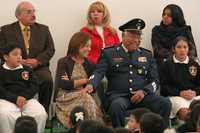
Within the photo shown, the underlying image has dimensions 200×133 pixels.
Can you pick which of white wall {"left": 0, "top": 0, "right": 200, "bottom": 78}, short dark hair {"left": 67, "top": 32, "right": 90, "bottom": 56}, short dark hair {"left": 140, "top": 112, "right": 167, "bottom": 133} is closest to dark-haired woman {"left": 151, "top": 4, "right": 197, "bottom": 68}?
white wall {"left": 0, "top": 0, "right": 200, "bottom": 78}

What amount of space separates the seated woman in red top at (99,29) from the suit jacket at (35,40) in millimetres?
525

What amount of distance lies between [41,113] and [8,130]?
34 centimetres

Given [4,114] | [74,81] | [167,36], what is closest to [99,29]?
[167,36]

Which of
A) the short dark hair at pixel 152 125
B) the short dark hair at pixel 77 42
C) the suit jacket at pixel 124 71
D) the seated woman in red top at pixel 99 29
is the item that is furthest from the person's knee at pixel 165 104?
the short dark hair at pixel 152 125

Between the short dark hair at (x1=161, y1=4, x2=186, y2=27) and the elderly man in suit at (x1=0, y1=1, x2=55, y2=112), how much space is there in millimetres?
1542

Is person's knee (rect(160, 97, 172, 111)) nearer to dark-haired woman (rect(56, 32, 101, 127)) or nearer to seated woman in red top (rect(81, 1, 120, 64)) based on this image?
dark-haired woman (rect(56, 32, 101, 127))

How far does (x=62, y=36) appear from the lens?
6289mm

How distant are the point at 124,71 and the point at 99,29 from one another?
42.4 inches

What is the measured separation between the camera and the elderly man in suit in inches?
220

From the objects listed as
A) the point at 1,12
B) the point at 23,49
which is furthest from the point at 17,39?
the point at 1,12

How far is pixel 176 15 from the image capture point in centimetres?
639

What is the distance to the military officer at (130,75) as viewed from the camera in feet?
16.7

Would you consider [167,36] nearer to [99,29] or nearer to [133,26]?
[99,29]

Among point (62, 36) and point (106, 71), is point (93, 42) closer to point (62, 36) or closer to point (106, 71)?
point (62, 36)
